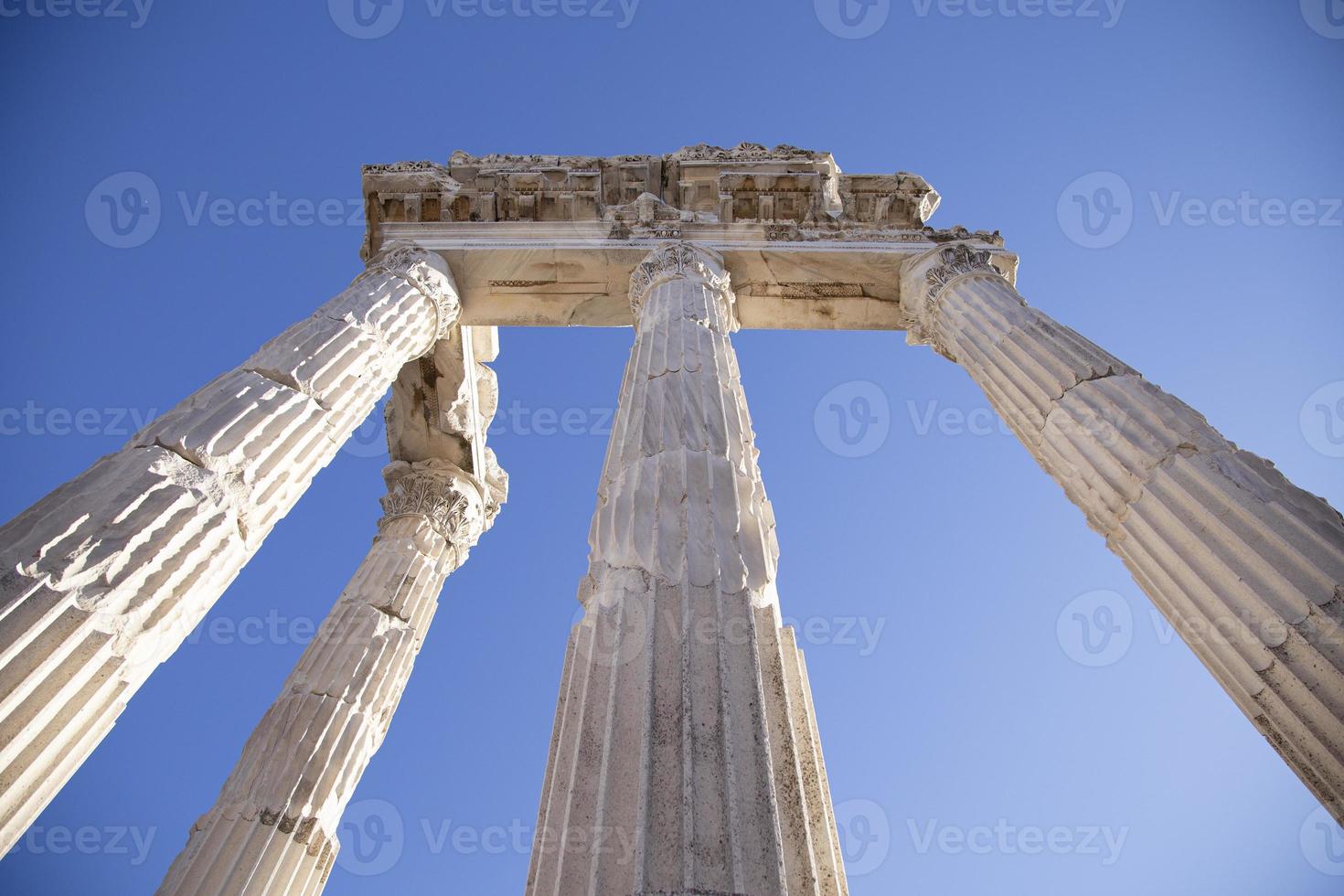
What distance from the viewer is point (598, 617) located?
6.10m

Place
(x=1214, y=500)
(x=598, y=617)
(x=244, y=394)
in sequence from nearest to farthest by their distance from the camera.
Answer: (x=598, y=617) < (x=1214, y=500) < (x=244, y=394)

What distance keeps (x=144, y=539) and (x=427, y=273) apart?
850 centimetres

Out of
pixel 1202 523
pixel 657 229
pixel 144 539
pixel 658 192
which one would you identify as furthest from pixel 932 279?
pixel 144 539

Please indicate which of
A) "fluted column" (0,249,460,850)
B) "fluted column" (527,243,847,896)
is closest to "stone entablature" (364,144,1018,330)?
"fluted column" (0,249,460,850)

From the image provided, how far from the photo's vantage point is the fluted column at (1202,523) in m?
6.89

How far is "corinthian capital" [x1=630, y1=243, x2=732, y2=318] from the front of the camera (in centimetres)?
1391

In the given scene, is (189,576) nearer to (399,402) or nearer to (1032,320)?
(399,402)

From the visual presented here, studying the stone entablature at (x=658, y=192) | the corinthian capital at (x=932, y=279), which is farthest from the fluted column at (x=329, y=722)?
the corinthian capital at (x=932, y=279)

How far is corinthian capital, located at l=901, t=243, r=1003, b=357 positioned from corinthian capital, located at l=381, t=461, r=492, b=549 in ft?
33.7

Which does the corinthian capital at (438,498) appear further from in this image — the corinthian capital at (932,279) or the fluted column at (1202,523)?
the fluted column at (1202,523)

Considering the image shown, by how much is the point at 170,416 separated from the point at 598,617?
6118 mm

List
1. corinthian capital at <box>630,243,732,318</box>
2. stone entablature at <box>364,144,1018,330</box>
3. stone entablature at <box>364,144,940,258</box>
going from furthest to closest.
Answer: stone entablature at <box>364,144,940,258</box> → stone entablature at <box>364,144,1018,330</box> → corinthian capital at <box>630,243,732,318</box>

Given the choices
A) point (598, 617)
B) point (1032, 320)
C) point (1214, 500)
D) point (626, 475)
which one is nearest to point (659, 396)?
point (626, 475)

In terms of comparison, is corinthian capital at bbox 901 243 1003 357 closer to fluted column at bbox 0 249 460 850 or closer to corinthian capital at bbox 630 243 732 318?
corinthian capital at bbox 630 243 732 318
